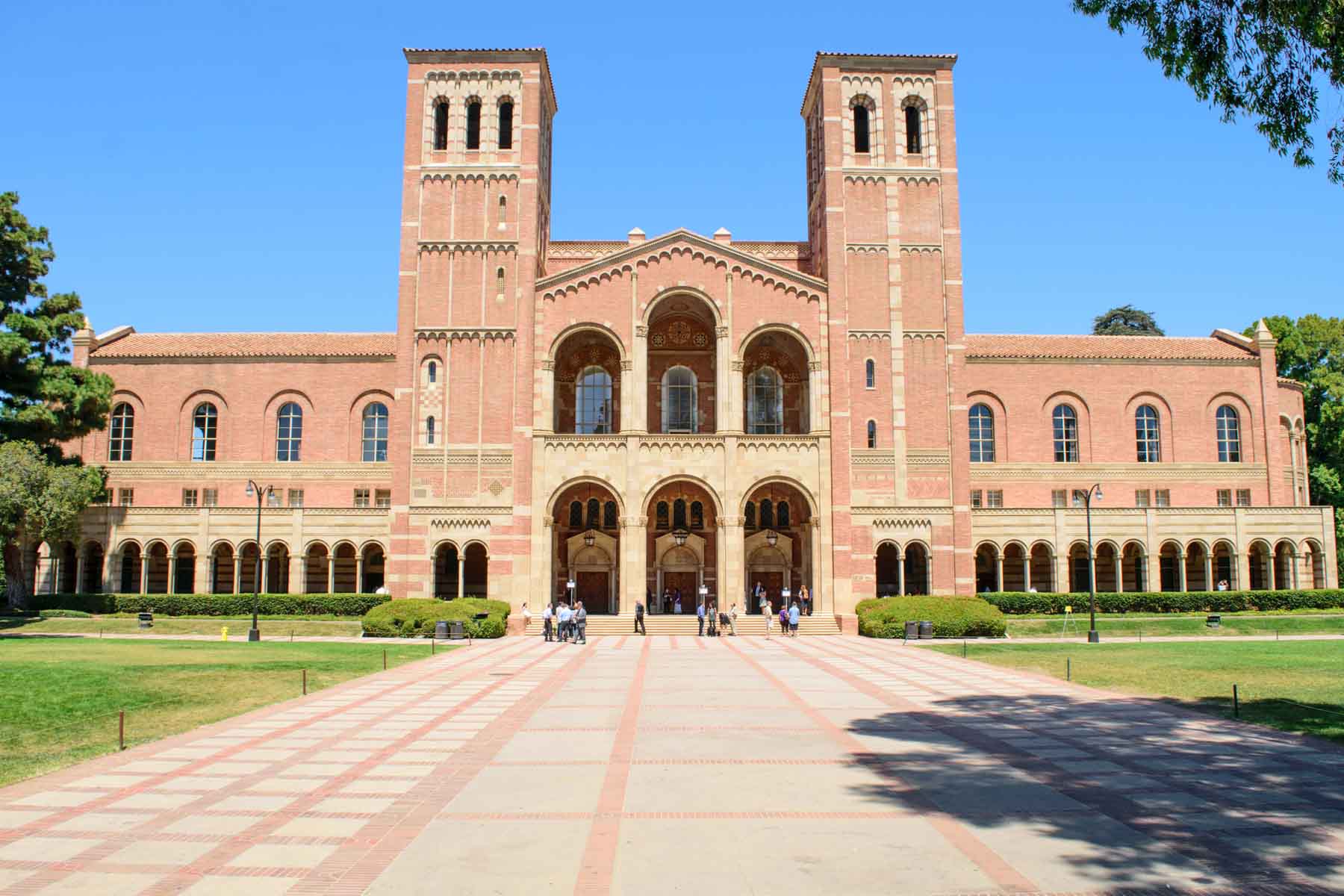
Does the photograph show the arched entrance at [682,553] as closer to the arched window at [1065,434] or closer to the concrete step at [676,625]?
the concrete step at [676,625]

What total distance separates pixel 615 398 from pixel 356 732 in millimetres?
34794

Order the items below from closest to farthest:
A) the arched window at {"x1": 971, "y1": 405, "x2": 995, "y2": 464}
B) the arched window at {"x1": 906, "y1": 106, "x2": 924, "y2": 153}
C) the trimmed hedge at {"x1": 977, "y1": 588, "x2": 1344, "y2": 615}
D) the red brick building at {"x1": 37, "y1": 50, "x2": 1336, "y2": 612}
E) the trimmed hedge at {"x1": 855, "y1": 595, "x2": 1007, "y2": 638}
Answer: the trimmed hedge at {"x1": 855, "y1": 595, "x2": 1007, "y2": 638} → the red brick building at {"x1": 37, "y1": 50, "x2": 1336, "y2": 612} → the trimmed hedge at {"x1": 977, "y1": 588, "x2": 1344, "y2": 615} → the arched window at {"x1": 906, "y1": 106, "x2": 924, "y2": 153} → the arched window at {"x1": 971, "y1": 405, "x2": 995, "y2": 464}

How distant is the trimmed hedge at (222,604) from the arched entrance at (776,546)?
55.9 ft

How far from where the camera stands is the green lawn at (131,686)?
51.0 ft

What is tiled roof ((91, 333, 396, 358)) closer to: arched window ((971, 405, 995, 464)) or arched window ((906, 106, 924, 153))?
arched window ((906, 106, 924, 153))

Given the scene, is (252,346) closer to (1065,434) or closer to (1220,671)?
(1065,434)

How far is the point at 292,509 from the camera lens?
1941 inches

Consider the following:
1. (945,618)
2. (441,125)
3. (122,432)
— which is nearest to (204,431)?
(122,432)

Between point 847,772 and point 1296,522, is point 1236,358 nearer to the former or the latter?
point 1296,522

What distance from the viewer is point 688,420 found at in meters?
50.4

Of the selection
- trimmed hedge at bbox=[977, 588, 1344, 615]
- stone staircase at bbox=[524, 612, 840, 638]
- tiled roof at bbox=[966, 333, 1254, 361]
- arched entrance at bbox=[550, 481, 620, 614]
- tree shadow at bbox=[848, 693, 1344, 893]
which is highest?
tiled roof at bbox=[966, 333, 1254, 361]

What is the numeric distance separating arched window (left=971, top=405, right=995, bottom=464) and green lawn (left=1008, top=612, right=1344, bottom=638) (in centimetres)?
1225

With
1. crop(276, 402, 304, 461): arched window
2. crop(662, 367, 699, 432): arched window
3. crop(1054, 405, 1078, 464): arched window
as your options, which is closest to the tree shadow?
crop(662, 367, 699, 432): arched window

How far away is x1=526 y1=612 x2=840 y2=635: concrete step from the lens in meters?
43.3
